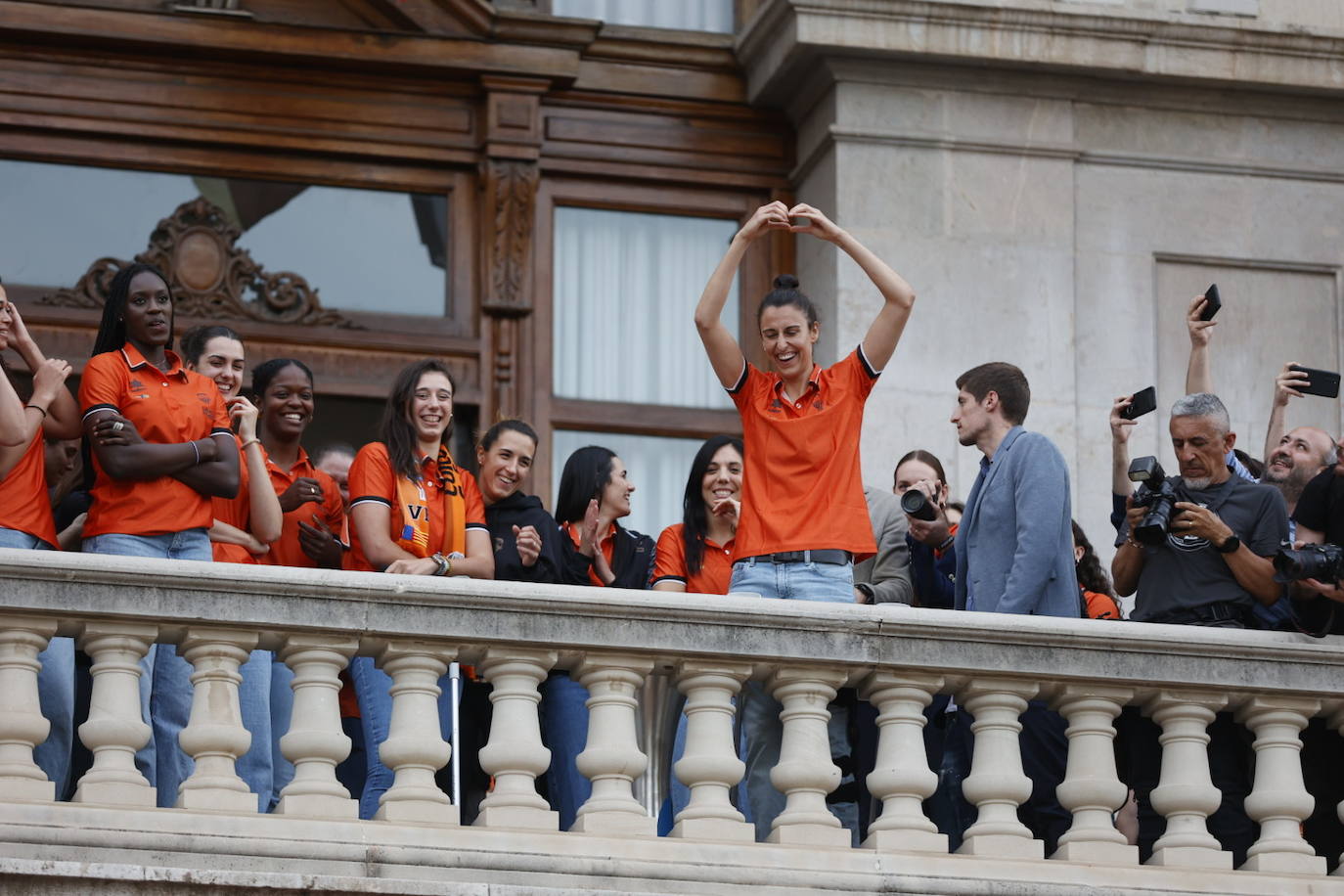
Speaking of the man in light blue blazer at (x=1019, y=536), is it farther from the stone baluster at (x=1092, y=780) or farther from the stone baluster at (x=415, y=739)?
the stone baluster at (x=415, y=739)

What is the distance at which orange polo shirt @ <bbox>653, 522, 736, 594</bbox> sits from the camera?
954cm

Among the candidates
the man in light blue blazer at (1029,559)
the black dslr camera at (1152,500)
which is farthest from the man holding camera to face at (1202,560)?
the man in light blue blazer at (1029,559)

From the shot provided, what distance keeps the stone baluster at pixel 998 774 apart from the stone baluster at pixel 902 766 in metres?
0.12

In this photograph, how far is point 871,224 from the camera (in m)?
12.6

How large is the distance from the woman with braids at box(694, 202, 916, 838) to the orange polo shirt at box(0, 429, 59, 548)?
90.9 inches

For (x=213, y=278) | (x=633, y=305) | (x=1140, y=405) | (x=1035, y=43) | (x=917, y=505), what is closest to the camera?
(x=917, y=505)

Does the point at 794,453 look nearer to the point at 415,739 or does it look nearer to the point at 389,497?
the point at 389,497

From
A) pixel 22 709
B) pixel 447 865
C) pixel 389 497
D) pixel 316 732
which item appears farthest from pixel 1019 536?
pixel 22 709

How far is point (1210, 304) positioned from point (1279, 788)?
226 centimetres

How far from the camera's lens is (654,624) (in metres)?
8.09

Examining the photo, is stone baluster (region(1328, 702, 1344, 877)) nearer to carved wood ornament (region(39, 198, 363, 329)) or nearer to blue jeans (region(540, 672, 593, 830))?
blue jeans (region(540, 672, 593, 830))

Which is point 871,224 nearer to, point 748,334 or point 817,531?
point 748,334

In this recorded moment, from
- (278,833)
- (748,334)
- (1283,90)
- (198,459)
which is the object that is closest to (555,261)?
(748,334)

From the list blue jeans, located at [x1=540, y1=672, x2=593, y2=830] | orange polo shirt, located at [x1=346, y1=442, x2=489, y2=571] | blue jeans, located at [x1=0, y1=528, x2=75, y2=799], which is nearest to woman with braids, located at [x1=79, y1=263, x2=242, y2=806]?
blue jeans, located at [x1=0, y1=528, x2=75, y2=799]
